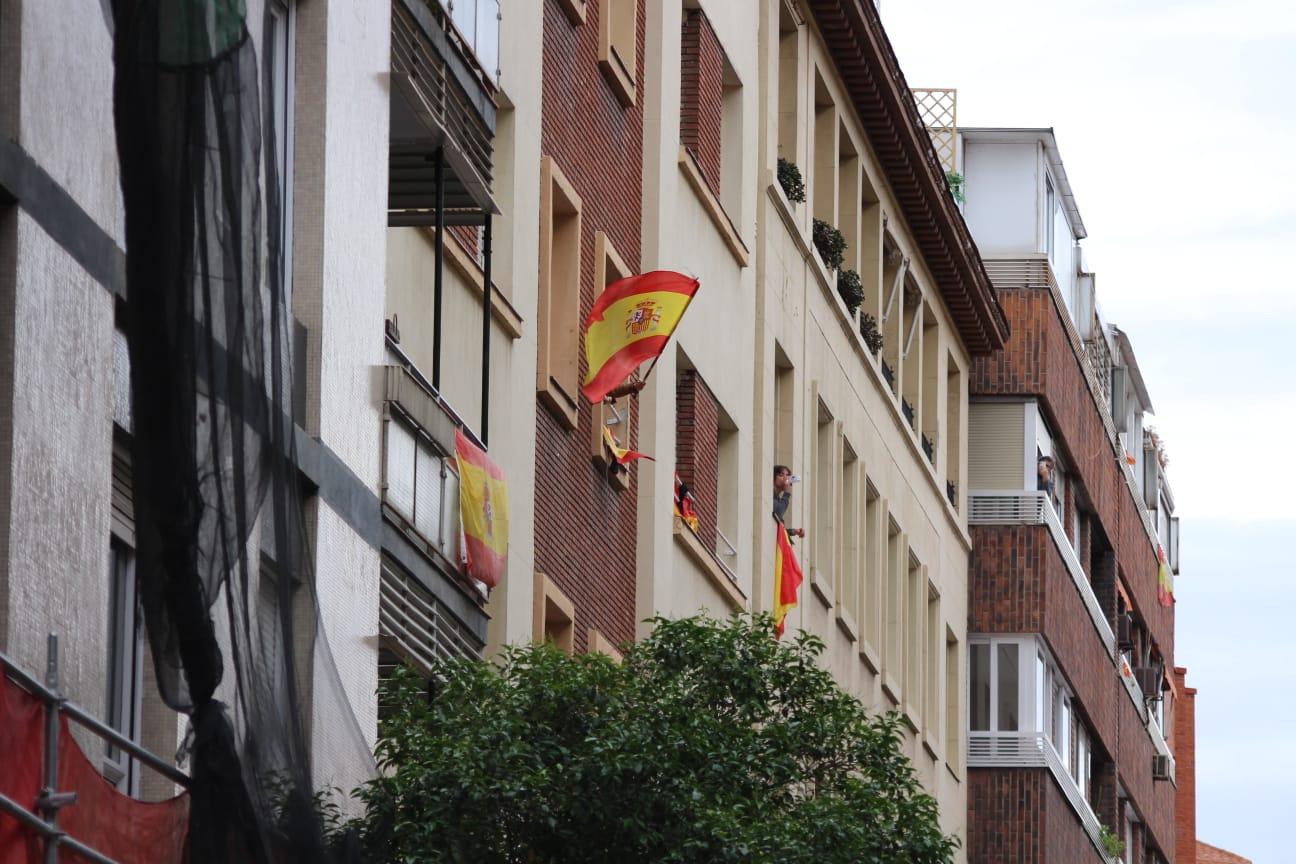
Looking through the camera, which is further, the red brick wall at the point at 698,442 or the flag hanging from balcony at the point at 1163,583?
the flag hanging from balcony at the point at 1163,583

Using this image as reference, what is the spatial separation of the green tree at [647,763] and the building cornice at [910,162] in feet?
69.6

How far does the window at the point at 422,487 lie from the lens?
22734 mm

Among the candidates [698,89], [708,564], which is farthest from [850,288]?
[708,564]

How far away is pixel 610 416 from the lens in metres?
32.5

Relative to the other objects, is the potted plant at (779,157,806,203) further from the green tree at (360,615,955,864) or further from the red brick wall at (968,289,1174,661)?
the green tree at (360,615,955,864)

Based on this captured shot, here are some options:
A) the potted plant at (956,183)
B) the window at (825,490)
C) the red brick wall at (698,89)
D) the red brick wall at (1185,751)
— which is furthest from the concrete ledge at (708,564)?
the red brick wall at (1185,751)

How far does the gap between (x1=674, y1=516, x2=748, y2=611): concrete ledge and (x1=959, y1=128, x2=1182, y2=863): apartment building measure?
16932 millimetres

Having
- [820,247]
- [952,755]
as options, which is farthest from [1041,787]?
[820,247]

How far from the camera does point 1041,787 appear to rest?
54.7 m

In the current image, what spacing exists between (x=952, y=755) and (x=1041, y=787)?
1916mm

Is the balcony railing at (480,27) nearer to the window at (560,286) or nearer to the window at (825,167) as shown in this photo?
the window at (560,286)

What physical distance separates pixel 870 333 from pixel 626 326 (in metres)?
17.2

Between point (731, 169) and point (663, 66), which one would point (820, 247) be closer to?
point (731, 169)

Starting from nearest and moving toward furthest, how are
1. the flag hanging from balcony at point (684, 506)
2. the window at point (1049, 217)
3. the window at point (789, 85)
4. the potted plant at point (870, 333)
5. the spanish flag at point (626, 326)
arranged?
the spanish flag at point (626, 326), the flag hanging from balcony at point (684, 506), the window at point (789, 85), the potted plant at point (870, 333), the window at point (1049, 217)
